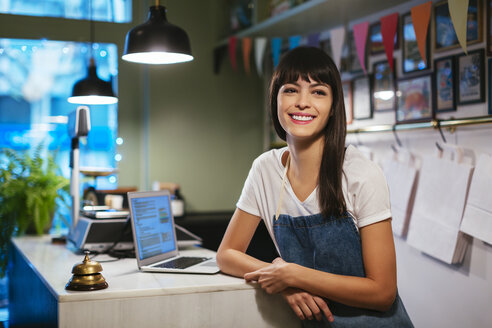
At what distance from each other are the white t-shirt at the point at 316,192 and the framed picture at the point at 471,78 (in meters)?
0.92

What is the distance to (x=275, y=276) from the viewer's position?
61.2 inches

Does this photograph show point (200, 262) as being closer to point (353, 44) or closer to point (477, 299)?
point (477, 299)

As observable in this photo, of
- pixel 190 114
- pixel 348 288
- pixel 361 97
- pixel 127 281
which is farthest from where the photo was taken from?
Answer: pixel 190 114

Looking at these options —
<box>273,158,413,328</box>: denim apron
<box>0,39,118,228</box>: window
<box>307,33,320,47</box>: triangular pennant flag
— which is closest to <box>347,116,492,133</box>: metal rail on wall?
<box>307,33,320,47</box>: triangular pennant flag

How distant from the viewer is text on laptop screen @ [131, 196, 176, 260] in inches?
76.6

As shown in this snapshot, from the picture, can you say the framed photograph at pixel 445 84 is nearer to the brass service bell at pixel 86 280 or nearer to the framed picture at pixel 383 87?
the framed picture at pixel 383 87

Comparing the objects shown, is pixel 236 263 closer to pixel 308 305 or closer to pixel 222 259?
pixel 222 259

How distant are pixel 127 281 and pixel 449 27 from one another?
69.2 inches

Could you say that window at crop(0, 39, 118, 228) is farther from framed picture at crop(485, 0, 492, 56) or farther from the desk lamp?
framed picture at crop(485, 0, 492, 56)

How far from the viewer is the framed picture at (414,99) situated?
257 cm

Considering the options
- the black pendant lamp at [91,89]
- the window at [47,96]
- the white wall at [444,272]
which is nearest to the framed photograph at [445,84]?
the white wall at [444,272]

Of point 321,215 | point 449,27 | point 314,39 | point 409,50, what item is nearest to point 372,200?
point 321,215

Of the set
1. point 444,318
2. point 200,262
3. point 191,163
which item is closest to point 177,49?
point 200,262

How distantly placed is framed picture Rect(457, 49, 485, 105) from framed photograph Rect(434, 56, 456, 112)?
0.04m
